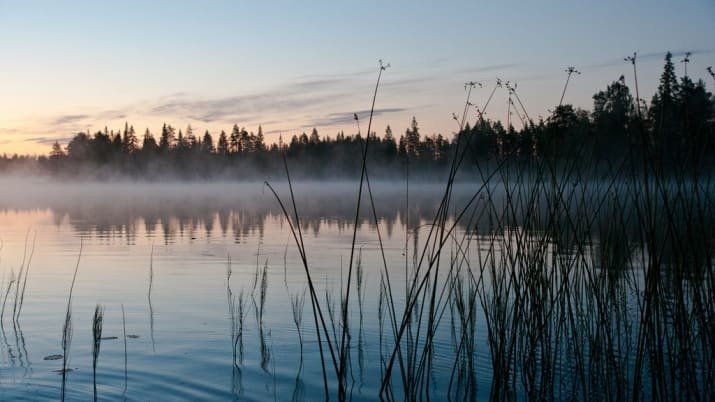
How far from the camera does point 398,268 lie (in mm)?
10898

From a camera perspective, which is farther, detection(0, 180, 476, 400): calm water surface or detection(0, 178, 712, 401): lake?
Answer: detection(0, 180, 476, 400): calm water surface

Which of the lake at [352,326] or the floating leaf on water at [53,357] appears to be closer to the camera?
the lake at [352,326]

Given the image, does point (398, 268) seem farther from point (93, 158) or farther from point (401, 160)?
point (93, 158)

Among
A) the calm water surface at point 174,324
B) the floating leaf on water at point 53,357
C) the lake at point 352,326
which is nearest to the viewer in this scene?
the lake at point 352,326

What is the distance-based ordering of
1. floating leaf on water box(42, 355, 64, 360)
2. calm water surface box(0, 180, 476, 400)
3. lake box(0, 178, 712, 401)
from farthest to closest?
floating leaf on water box(42, 355, 64, 360)
calm water surface box(0, 180, 476, 400)
lake box(0, 178, 712, 401)

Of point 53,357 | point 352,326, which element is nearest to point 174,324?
point 53,357

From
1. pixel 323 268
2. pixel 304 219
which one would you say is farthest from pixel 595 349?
pixel 304 219

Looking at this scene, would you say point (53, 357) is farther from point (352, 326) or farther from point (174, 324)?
point (352, 326)

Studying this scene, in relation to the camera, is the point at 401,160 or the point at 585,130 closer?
the point at 585,130

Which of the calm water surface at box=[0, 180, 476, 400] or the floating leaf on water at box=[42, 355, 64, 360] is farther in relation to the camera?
the floating leaf on water at box=[42, 355, 64, 360]

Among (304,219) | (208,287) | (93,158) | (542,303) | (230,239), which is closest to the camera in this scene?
(542,303)

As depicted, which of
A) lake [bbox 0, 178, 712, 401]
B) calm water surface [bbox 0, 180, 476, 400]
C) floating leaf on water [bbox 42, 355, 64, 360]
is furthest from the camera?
floating leaf on water [bbox 42, 355, 64, 360]

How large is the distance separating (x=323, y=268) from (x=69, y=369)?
635cm

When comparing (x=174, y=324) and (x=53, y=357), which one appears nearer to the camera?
(x=53, y=357)
